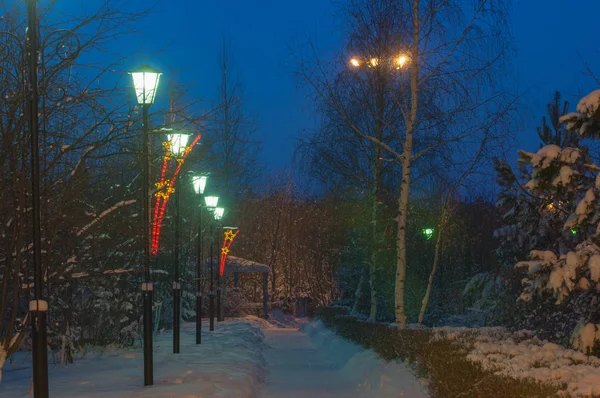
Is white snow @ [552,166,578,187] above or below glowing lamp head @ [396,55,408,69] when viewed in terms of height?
below

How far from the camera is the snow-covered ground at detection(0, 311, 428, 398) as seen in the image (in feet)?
33.7

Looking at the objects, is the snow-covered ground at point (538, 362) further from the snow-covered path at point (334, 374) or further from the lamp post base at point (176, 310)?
the lamp post base at point (176, 310)

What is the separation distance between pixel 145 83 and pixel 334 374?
7.61 metres

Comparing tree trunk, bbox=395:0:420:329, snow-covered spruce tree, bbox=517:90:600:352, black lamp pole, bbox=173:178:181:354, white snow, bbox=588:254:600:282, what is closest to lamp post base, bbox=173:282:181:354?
black lamp pole, bbox=173:178:181:354

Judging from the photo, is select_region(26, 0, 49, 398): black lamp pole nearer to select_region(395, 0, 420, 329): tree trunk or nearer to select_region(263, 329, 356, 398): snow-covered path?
select_region(263, 329, 356, 398): snow-covered path

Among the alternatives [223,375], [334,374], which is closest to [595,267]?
[223,375]

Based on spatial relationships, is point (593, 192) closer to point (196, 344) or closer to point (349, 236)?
point (196, 344)

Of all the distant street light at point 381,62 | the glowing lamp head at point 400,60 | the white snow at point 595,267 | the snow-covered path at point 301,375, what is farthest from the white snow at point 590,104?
the glowing lamp head at point 400,60

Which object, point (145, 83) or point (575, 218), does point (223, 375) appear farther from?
point (575, 218)

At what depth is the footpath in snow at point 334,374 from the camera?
11533 mm

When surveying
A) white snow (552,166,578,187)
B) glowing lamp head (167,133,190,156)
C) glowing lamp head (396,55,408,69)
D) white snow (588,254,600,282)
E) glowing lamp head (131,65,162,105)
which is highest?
glowing lamp head (396,55,408,69)

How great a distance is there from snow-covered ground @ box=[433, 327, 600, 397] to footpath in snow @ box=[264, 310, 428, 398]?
45.6 inches

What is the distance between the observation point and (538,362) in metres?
8.80

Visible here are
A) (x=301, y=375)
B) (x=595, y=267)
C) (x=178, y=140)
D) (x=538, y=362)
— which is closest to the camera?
(x=595, y=267)
